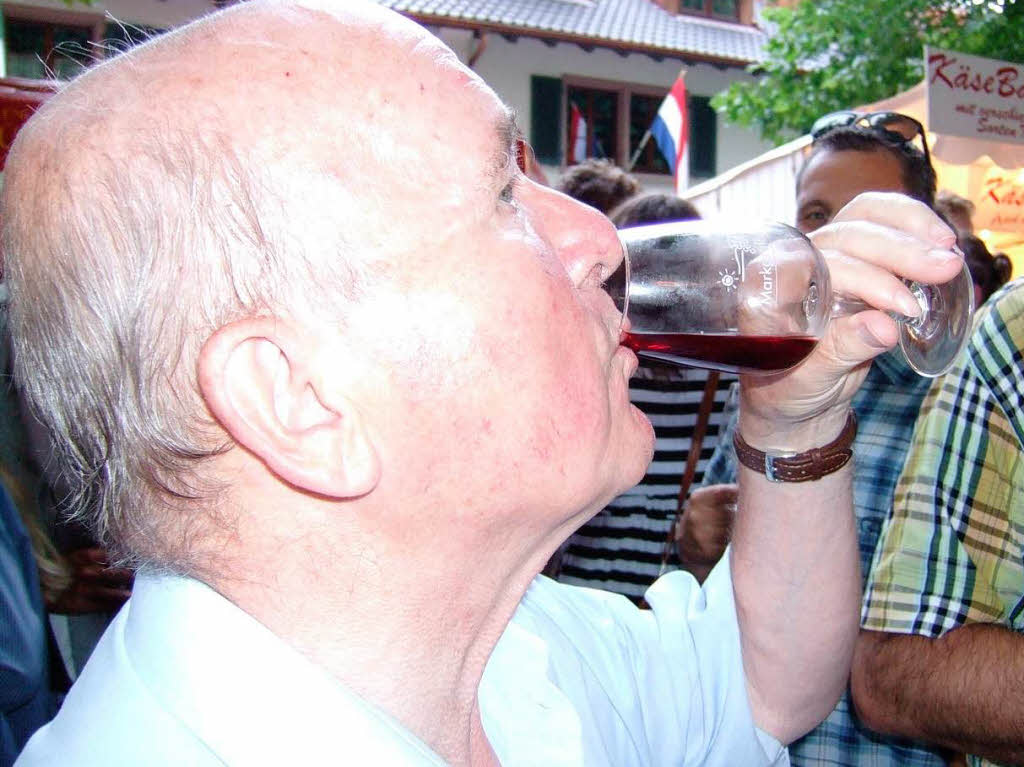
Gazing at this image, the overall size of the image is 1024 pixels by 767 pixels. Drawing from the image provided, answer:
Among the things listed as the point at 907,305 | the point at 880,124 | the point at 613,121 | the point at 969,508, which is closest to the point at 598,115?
the point at 613,121

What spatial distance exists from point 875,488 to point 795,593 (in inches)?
27.4

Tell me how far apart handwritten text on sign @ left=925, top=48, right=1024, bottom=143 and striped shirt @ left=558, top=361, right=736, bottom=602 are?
3.57 metres

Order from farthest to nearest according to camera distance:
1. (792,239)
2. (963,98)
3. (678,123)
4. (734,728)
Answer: (678,123)
(963,98)
(734,728)
(792,239)

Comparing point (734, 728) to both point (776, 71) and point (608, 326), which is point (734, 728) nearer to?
point (608, 326)

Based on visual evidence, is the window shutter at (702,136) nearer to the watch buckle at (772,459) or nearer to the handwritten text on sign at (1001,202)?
the handwritten text on sign at (1001,202)

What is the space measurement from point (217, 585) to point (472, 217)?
569mm

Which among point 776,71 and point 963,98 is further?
point 776,71

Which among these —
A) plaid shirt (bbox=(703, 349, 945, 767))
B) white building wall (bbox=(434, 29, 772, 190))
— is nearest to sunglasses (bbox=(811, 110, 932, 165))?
plaid shirt (bbox=(703, 349, 945, 767))

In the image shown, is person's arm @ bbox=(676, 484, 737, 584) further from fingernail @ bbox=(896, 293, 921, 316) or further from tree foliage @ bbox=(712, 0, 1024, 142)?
tree foliage @ bbox=(712, 0, 1024, 142)

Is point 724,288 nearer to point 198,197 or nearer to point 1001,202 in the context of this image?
point 198,197

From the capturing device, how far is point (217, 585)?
110 centimetres

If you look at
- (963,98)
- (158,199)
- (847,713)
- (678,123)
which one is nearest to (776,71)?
(678,123)

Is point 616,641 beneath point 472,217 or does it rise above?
beneath

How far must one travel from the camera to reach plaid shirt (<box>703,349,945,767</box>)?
197cm
